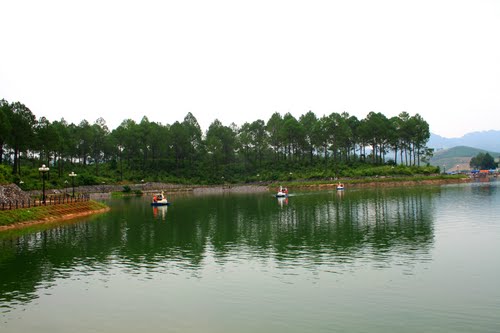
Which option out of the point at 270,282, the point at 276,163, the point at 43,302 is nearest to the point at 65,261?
the point at 43,302

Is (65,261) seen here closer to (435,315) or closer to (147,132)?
(435,315)

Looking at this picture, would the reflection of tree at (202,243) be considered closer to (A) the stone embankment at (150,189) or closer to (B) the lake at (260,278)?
(B) the lake at (260,278)

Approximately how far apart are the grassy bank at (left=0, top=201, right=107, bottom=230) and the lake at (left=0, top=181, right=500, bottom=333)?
180 inches

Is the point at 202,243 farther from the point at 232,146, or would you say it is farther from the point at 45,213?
the point at 232,146

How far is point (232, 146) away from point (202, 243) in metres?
123

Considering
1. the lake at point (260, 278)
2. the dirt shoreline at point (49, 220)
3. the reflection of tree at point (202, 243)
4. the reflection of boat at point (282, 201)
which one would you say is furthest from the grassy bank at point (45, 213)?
the reflection of boat at point (282, 201)

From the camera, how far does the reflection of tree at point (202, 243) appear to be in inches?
1073

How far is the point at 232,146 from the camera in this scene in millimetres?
157375

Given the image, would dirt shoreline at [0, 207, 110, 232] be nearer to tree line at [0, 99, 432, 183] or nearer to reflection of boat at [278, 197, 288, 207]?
reflection of boat at [278, 197, 288, 207]

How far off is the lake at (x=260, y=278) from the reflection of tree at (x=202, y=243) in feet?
0.43

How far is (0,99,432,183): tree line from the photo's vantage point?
135 meters

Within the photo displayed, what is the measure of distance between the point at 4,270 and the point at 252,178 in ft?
384

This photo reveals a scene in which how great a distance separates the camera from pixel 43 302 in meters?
20.3

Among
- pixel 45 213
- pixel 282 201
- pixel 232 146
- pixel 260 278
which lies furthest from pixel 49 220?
pixel 232 146
